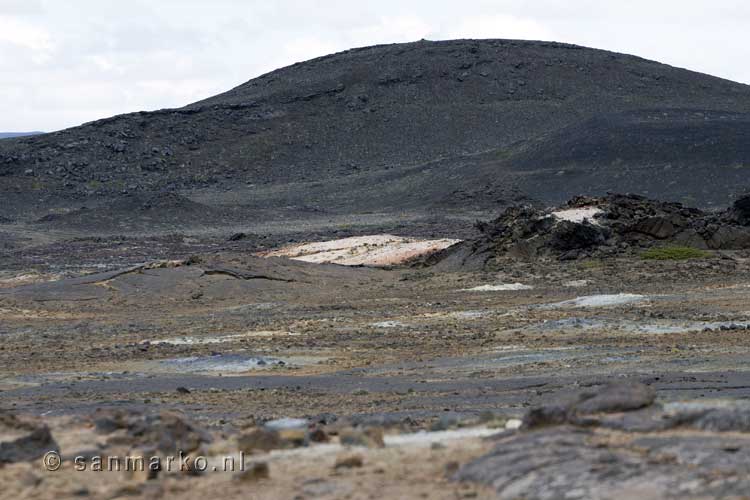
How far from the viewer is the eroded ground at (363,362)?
26.6 ft

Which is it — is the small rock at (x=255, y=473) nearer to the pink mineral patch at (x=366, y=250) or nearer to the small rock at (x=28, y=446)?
the small rock at (x=28, y=446)

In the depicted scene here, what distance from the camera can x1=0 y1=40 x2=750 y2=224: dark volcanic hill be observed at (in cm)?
5731

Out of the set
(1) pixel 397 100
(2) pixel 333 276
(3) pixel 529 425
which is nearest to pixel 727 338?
(3) pixel 529 425

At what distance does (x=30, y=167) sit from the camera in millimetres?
73750

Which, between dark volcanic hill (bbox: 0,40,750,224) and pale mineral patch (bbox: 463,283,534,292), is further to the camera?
dark volcanic hill (bbox: 0,40,750,224)

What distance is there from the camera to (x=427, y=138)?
78.7 metres

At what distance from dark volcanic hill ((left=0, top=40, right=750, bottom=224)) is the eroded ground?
2569 centimetres

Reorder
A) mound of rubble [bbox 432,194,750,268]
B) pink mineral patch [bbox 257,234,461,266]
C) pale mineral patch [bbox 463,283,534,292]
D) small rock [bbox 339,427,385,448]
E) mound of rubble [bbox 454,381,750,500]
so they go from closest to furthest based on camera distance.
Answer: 1. mound of rubble [bbox 454,381,750,500]
2. small rock [bbox 339,427,385,448]
3. pale mineral patch [bbox 463,283,534,292]
4. mound of rubble [bbox 432,194,750,268]
5. pink mineral patch [bbox 257,234,461,266]

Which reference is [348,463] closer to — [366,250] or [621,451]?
[621,451]

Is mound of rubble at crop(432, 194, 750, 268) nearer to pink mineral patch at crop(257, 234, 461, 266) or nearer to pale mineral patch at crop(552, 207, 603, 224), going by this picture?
pale mineral patch at crop(552, 207, 603, 224)

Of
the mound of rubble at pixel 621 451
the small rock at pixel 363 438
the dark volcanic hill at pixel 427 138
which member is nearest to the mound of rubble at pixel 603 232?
the dark volcanic hill at pixel 427 138

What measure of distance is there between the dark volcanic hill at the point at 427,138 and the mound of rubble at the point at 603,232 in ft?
58.8

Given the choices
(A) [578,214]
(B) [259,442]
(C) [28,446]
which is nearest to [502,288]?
(A) [578,214]

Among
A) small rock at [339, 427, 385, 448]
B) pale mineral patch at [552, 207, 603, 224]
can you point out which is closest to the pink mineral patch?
pale mineral patch at [552, 207, 603, 224]
